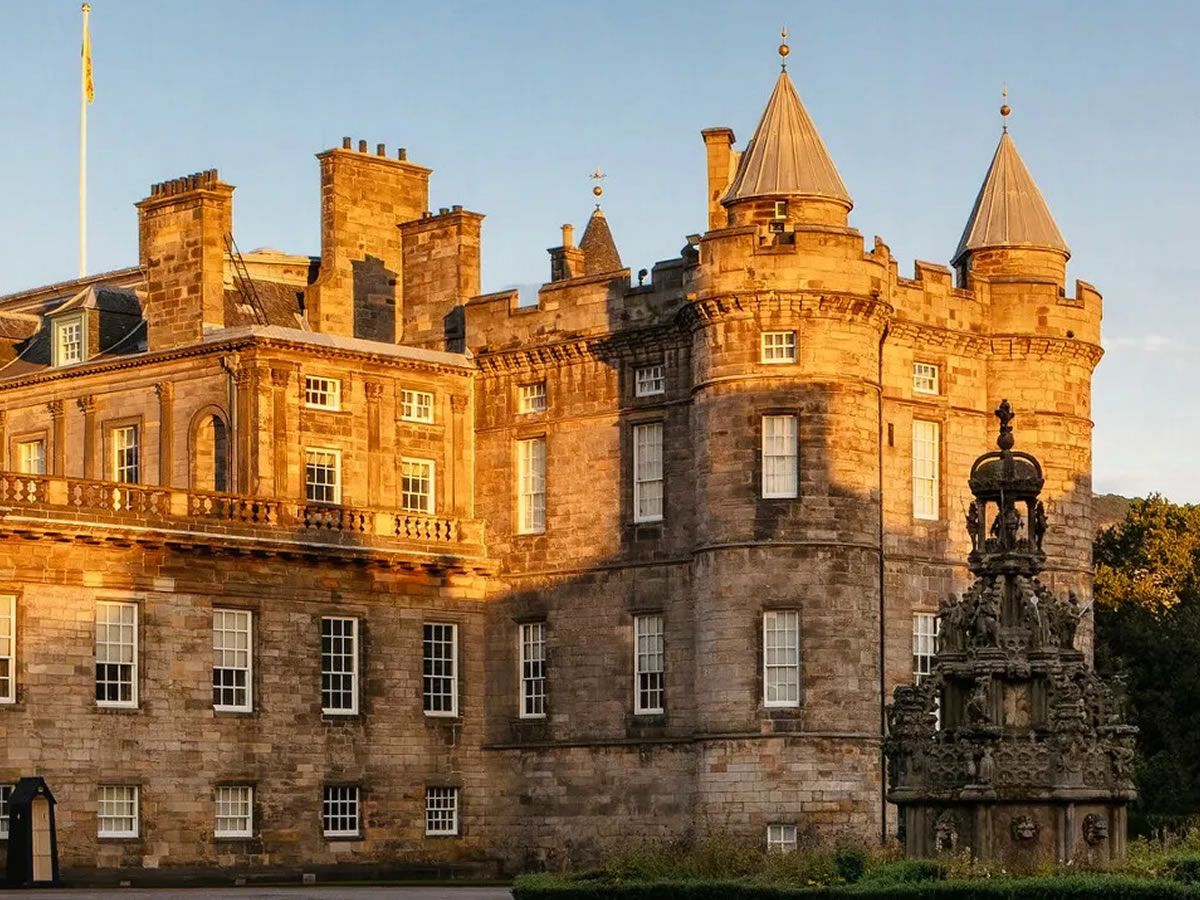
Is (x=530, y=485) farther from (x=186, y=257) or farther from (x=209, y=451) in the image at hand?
(x=186, y=257)

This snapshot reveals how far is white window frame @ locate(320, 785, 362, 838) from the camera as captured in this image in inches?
2124

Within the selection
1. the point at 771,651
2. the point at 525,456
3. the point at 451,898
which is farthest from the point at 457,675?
the point at 451,898

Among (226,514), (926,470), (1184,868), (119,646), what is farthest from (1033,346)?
(1184,868)

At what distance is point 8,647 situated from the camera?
48.9 metres

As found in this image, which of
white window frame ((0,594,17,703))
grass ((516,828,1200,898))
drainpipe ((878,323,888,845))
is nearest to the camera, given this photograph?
grass ((516,828,1200,898))

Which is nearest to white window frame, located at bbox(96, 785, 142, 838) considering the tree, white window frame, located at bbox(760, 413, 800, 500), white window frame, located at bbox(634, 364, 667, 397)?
white window frame, located at bbox(634, 364, 667, 397)

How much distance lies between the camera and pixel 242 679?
173 ft

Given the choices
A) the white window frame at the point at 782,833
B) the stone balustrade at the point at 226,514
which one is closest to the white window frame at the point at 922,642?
the white window frame at the point at 782,833

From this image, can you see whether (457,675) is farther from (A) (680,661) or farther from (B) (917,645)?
(B) (917,645)

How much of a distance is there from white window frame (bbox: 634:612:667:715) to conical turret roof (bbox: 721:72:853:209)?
8.78 metres

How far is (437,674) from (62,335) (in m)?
11.6

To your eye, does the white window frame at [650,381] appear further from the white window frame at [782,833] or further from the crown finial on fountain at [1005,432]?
the crown finial on fountain at [1005,432]

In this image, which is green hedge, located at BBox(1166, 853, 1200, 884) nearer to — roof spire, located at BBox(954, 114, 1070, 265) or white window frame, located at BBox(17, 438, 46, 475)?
roof spire, located at BBox(954, 114, 1070, 265)

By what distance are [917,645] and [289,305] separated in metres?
16.9
